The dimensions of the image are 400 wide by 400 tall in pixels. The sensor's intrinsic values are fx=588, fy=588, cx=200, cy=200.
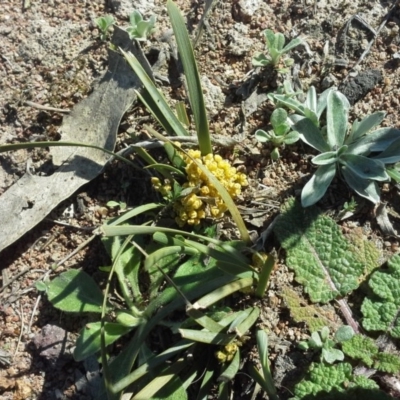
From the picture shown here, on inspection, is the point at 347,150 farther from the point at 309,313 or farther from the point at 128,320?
the point at 128,320

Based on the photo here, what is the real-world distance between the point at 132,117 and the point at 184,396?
53.2 inches

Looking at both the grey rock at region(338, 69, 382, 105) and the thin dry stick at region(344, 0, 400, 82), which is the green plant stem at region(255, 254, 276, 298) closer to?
the grey rock at region(338, 69, 382, 105)

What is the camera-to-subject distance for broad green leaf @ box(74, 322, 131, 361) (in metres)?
2.44

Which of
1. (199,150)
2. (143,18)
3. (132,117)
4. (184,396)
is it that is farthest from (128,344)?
(143,18)

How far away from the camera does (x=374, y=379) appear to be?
2.34 meters

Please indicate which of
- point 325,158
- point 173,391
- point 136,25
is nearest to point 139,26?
point 136,25

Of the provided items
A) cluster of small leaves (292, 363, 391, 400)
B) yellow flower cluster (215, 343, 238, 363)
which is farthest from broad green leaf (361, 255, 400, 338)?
yellow flower cluster (215, 343, 238, 363)

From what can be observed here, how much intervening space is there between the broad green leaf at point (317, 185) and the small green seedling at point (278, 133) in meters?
0.19

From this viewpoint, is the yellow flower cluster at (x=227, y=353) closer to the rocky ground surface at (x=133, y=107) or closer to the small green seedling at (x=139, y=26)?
the rocky ground surface at (x=133, y=107)

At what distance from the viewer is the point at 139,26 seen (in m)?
2.88

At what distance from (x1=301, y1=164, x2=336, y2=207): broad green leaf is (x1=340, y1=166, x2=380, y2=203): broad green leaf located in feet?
0.22

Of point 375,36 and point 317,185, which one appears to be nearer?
point 317,185

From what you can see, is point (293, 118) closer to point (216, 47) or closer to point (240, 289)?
point (216, 47)

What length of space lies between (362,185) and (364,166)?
0.27ft
